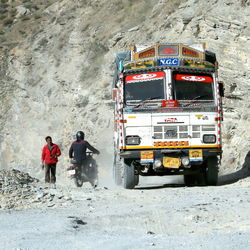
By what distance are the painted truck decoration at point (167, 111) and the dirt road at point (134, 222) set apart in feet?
5.64

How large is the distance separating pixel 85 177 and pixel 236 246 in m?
9.74

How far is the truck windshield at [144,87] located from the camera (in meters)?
13.2

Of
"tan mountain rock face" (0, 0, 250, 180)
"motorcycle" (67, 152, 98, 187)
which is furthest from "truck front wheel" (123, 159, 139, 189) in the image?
"tan mountain rock face" (0, 0, 250, 180)

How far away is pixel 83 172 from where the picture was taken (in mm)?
15633

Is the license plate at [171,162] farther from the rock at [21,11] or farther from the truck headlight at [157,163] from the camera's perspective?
the rock at [21,11]

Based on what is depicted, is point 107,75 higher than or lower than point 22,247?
higher

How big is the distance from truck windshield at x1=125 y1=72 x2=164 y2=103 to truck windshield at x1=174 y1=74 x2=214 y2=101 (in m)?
0.39

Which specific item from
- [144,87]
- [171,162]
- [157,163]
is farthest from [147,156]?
[144,87]

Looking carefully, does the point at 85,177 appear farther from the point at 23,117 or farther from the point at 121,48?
the point at 23,117

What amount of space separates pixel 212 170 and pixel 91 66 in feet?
64.1

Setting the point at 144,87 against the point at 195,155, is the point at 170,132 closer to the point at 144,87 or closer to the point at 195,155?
the point at 195,155

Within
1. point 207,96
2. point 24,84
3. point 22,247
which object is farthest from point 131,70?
point 24,84

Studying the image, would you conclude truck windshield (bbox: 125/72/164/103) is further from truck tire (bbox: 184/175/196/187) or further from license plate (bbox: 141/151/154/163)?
truck tire (bbox: 184/175/196/187)

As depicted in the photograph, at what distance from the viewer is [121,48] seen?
30500 millimetres
